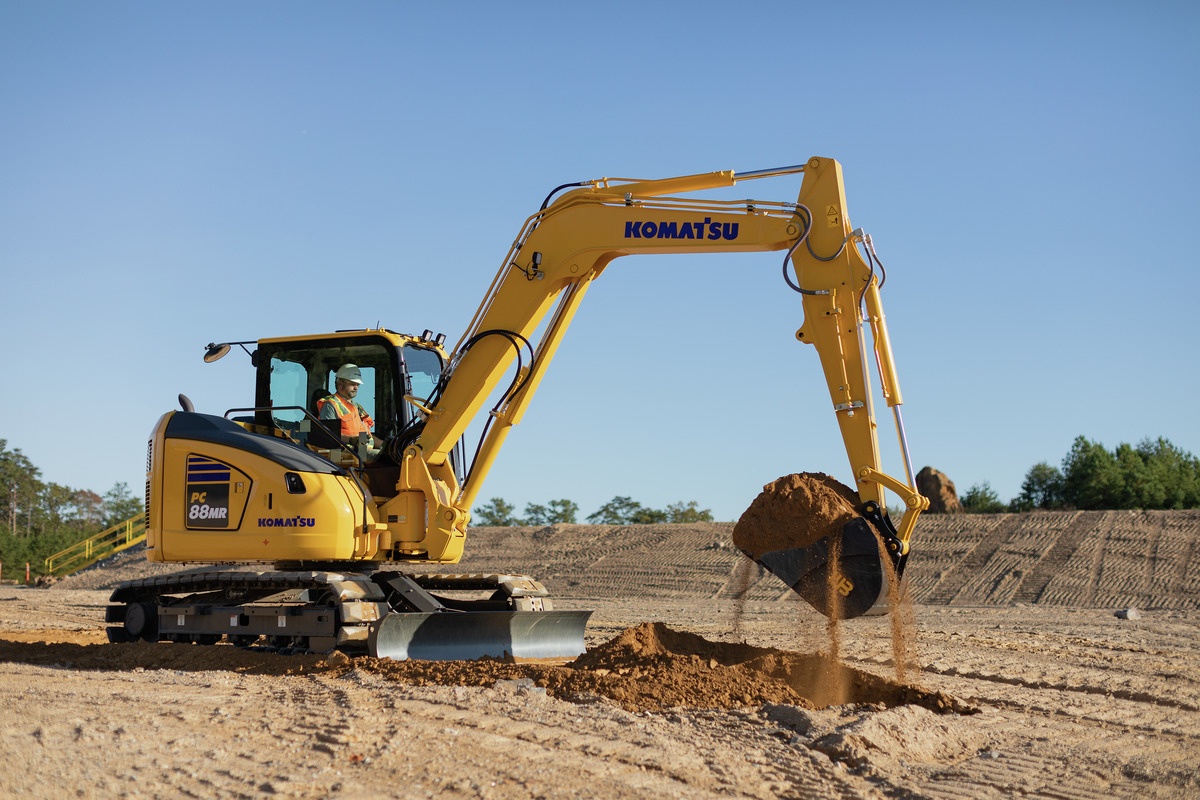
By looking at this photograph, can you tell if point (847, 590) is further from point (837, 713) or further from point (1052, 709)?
point (1052, 709)

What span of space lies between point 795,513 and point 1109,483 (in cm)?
2446

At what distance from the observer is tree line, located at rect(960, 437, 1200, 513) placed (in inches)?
1110

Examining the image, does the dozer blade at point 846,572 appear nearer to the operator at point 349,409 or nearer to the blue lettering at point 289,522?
the blue lettering at point 289,522

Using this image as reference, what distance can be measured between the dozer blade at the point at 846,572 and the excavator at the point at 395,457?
5.87ft

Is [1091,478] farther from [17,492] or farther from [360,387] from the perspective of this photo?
[17,492]

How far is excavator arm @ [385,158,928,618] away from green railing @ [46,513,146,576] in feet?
82.0

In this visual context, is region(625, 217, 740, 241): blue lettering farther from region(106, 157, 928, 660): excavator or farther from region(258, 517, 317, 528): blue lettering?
region(258, 517, 317, 528): blue lettering

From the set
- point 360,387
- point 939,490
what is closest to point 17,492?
point 939,490

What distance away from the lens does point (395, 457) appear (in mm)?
10336

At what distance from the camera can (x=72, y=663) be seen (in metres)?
10.2

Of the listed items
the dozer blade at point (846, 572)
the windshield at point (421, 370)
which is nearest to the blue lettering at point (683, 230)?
the windshield at point (421, 370)

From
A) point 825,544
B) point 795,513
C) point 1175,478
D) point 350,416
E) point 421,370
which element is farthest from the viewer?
point 1175,478

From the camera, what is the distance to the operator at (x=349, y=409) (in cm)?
1041

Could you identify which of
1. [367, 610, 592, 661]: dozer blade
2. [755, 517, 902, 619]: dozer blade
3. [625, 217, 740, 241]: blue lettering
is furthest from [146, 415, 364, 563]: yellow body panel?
[755, 517, 902, 619]: dozer blade
